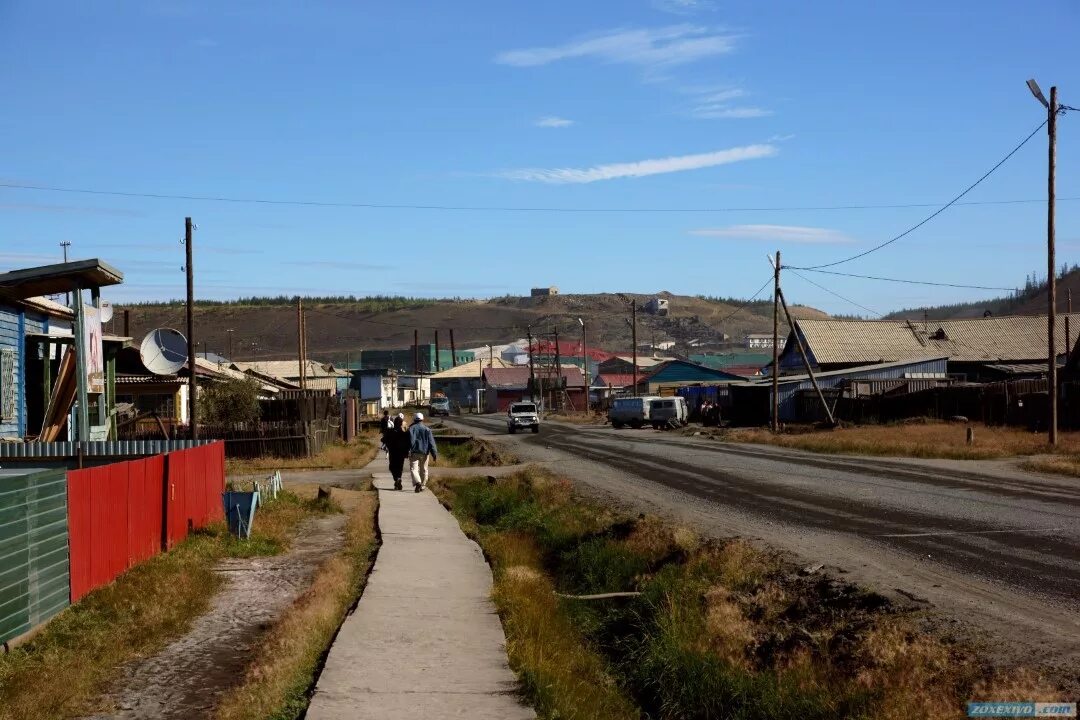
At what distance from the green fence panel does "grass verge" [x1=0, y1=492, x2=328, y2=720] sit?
0.63 ft

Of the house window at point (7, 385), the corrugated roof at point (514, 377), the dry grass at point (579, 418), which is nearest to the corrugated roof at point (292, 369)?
the dry grass at point (579, 418)

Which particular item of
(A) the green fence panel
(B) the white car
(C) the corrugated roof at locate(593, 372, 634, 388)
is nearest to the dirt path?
(A) the green fence panel

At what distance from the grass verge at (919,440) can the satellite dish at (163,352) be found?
20005mm

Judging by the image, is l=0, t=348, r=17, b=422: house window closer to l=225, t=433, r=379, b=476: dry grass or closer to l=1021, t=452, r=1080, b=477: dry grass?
l=225, t=433, r=379, b=476: dry grass

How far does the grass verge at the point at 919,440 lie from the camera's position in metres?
30.0

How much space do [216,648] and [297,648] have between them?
1.03 meters

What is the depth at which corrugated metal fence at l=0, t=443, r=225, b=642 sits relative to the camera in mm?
8836

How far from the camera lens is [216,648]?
9.57 m

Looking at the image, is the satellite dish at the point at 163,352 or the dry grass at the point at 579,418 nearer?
the satellite dish at the point at 163,352

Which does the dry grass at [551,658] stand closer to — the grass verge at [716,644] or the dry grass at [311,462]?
the grass verge at [716,644]

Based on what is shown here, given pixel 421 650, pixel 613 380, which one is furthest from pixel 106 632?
pixel 613 380

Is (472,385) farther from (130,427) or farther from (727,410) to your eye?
(130,427)

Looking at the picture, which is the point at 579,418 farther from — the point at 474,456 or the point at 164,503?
the point at 164,503

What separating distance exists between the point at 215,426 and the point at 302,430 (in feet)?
8.99
